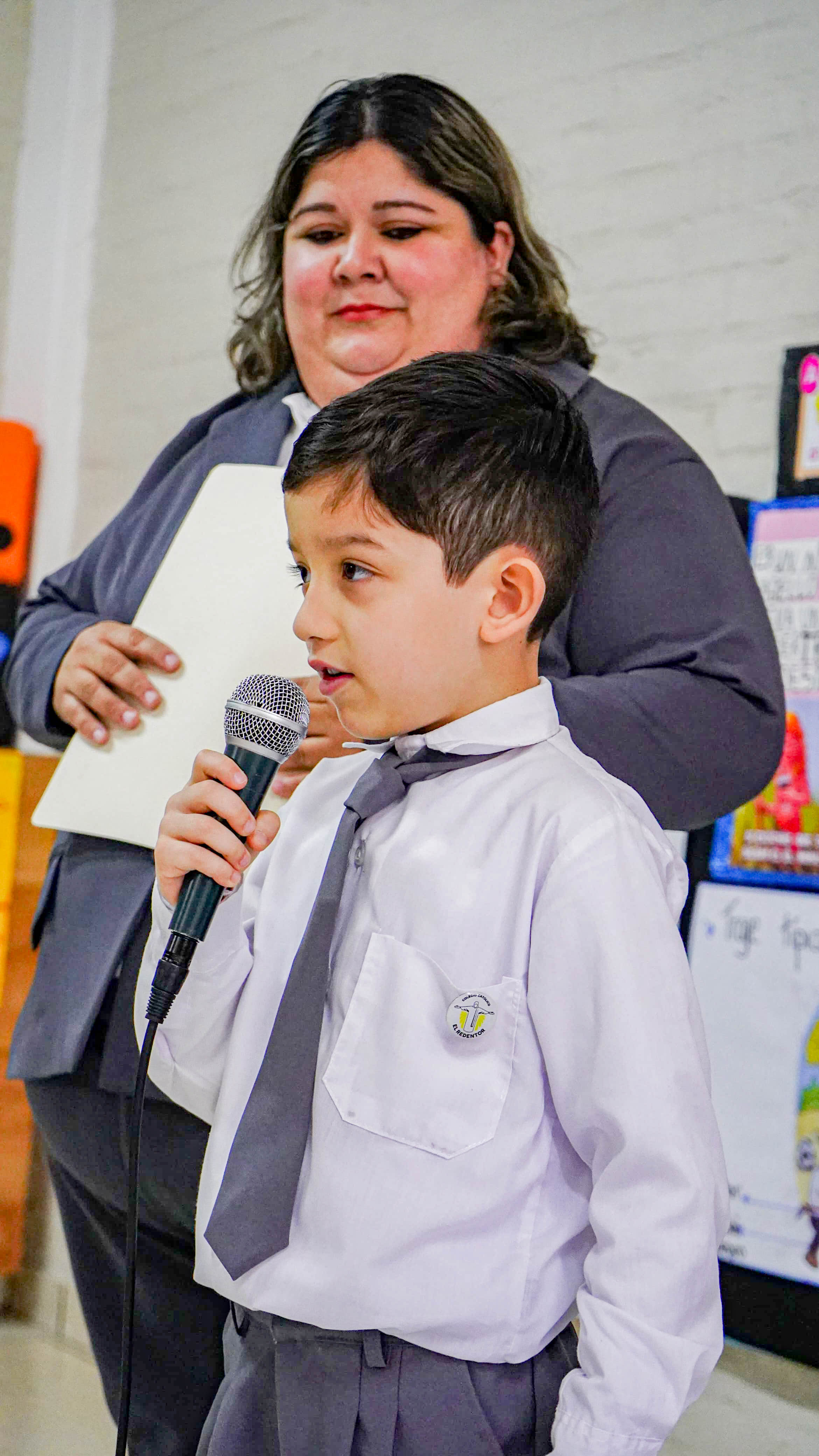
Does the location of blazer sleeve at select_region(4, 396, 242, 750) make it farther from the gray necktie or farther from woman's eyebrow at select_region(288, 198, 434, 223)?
the gray necktie

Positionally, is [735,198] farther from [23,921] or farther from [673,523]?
[23,921]

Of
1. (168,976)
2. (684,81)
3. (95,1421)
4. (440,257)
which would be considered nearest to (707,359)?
(684,81)

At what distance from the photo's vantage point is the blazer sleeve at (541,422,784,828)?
121cm

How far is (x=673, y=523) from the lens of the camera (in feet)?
4.31

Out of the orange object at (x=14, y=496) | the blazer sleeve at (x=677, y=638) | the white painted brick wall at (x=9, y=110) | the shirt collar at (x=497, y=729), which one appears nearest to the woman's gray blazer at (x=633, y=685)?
the blazer sleeve at (x=677, y=638)

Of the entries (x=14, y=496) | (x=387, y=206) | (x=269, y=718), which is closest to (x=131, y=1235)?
(x=269, y=718)

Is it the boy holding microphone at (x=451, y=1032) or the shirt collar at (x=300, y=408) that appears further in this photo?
the shirt collar at (x=300, y=408)

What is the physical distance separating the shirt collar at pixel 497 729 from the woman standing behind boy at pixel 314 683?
0.12 meters

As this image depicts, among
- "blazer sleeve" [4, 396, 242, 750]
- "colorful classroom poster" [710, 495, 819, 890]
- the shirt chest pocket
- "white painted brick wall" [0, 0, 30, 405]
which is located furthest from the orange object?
the shirt chest pocket

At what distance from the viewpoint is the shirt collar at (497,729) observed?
975 millimetres

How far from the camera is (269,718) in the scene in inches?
36.5

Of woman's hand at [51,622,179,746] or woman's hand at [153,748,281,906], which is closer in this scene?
woman's hand at [153,748,281,906]

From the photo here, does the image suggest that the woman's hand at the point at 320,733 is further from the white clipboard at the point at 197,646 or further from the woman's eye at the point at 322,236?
the woman's eye at the point at 322,236

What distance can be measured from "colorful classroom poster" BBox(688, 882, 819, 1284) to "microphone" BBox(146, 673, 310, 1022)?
4.57 feet
